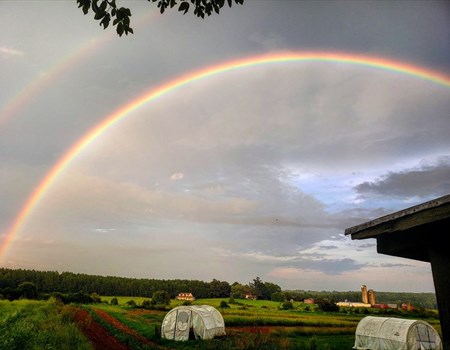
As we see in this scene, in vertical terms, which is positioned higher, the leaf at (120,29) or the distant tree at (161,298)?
the leaf at (120,29)

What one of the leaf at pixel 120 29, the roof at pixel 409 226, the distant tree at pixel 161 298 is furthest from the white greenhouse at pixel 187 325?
the distant tree at pixel 161 298

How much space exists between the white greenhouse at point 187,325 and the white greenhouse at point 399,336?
982 centimetres

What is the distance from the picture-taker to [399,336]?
20328mm

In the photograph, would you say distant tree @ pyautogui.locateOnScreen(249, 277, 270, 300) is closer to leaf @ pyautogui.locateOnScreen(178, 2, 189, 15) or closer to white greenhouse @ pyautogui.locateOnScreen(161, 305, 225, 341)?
white greenhouse @ pyautogui.locateOnScreen(161, 305, 225, 341)

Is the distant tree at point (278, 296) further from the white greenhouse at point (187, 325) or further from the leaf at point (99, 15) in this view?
the leaf at point (99, 15)

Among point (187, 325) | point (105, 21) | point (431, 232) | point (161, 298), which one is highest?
point (105, 21)

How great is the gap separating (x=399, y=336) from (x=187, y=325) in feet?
43.2

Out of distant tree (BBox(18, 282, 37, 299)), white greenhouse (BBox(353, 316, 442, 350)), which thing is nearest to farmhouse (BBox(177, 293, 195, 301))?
distant tree (BBox(18, 282, 37, 299))

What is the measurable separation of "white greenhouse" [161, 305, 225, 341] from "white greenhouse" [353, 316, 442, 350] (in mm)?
9821

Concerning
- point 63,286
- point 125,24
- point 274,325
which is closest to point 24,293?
point 63,286

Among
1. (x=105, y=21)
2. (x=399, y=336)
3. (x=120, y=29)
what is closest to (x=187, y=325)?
(x=399, y=336)

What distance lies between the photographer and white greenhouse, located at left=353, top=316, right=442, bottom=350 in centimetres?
2006

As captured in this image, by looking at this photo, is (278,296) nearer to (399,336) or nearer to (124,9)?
(399,336)

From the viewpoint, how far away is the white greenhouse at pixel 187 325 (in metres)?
22.3
